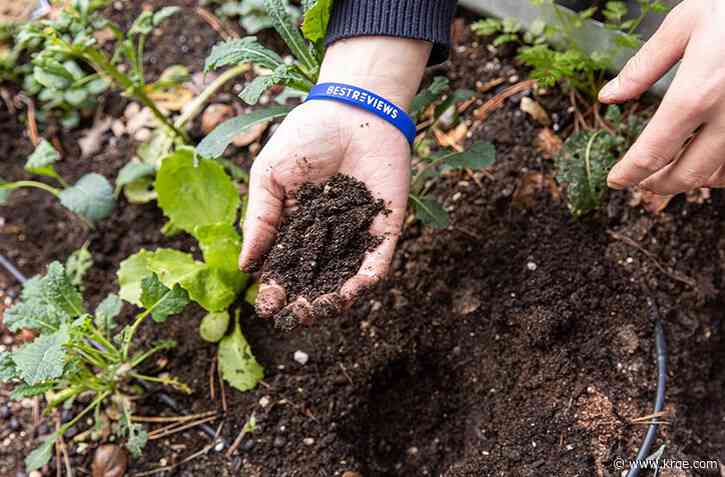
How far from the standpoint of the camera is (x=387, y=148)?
1784 millimetres

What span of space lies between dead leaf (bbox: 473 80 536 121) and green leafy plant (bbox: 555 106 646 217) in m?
0.39

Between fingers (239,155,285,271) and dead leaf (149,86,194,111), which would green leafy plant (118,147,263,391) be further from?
dead leaf (149,86,194,111)

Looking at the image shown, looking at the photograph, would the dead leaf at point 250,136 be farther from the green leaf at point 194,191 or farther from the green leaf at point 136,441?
the green leaf at point 136,441

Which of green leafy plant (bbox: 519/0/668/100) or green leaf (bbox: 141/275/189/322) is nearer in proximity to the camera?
green leaf (bbox: 141/275/189/322)

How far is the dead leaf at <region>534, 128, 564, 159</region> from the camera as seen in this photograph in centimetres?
231

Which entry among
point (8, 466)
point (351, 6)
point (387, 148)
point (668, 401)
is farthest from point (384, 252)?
point (8, 466)

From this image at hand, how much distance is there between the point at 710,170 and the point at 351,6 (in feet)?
3.32

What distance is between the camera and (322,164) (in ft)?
5.89

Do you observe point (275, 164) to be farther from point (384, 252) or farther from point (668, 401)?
point (668, 401)

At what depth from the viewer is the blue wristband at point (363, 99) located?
5.74 ft

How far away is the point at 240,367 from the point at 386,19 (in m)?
1.14

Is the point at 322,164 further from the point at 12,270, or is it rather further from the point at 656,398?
the point at 12,270

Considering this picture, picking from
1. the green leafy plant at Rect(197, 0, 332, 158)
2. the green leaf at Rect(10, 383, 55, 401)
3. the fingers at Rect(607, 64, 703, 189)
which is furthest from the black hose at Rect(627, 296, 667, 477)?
the green leaf at Rect(10, 383, 55, 401)

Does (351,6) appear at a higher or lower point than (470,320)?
higher
